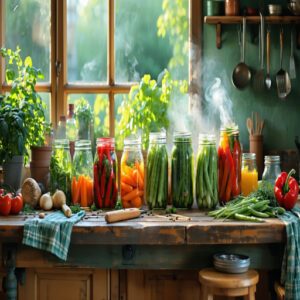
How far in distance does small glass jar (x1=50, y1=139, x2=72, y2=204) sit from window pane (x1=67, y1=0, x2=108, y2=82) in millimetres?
884

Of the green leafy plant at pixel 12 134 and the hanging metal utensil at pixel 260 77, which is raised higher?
the hanging metal utensil at pixel 260 77

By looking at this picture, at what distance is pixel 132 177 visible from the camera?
10.3 feet

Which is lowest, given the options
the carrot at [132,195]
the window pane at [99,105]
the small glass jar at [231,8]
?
the carrot at [132,195]

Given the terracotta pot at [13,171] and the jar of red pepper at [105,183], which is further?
the terracotta pot at [13,171]

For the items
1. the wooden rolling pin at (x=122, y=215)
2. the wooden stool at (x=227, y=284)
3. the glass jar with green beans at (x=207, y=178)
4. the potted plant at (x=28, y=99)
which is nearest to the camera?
the wooden stool at (x=227, y=284)

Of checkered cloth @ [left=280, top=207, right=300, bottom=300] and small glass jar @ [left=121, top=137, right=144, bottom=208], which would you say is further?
small glass jar @ [left=121, top=137, right=144, bottom=208]

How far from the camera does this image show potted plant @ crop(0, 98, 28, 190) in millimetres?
3350

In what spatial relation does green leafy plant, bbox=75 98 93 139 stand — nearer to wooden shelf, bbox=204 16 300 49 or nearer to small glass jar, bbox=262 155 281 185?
wooden shelf, bbox=204 16 300 49

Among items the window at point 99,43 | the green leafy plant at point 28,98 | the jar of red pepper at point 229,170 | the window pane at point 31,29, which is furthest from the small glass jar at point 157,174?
the window pane at point 31,29

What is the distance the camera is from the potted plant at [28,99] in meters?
3.57

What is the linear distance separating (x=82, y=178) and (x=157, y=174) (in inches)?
14.5

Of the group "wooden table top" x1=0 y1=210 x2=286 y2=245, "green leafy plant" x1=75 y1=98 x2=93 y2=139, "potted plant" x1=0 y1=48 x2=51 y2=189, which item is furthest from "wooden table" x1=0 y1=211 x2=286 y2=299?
"green leafy plant" x1=75 y1=98 x2=93 y2=139

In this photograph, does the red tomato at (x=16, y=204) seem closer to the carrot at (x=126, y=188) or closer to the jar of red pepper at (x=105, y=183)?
the jar of red pepper at (x=105, y=183)

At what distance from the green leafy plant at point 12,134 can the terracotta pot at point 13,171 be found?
0.03 meters
